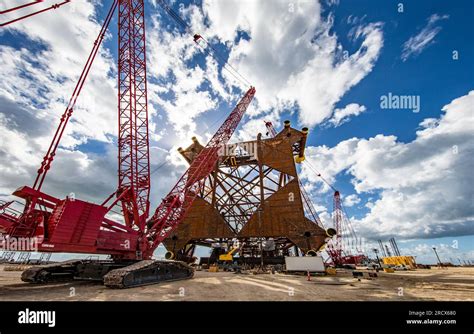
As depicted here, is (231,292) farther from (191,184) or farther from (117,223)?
(191,184)

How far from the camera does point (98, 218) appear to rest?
1248 centimetres

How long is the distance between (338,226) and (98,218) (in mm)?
66213

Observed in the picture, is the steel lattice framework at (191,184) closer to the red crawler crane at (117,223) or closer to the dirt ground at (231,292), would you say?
the red crawler crane at (117,223)

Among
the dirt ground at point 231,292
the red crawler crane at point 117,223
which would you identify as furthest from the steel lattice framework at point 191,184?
the dirt ground at point 231,292

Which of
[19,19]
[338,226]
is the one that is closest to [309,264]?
[19,19]

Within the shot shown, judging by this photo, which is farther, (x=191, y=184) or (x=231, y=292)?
(x=191, y=184)

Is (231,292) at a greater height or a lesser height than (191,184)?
lesser

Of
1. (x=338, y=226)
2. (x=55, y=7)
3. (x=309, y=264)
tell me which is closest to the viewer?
(x=55, y=7)

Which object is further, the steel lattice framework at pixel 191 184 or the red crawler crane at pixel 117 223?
the steel lattice framework at pixel 191 184

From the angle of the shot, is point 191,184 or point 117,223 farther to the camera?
point 191,184

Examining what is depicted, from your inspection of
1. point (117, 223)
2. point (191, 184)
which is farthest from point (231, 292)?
point (191, 184)

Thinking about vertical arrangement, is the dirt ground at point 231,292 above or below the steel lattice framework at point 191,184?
below

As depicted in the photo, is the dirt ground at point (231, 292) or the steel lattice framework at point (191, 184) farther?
the steel lattice framework at point (191, 184)
